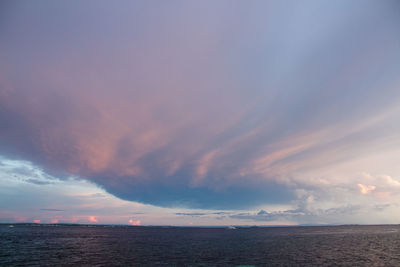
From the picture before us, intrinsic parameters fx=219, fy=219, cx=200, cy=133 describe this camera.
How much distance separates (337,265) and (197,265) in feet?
131

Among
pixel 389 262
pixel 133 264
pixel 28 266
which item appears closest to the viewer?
pixel 28 266

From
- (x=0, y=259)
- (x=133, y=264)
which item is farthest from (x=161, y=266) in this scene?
(x=0, y=259)

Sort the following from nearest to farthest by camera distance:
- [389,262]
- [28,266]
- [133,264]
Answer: [28,266] < [133,264] < [389,262]

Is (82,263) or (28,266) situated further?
(82,263)

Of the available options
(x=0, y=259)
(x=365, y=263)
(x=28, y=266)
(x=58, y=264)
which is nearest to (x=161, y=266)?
(x=58, y=264)

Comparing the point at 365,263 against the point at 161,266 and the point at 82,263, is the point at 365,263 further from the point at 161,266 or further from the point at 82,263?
the point at 82,263

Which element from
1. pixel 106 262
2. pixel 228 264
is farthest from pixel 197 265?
pixel 106 262

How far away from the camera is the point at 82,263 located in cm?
6312

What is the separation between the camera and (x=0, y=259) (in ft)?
213

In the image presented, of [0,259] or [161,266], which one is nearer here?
[161,266]

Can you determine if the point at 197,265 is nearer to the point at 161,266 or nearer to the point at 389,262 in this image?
the point at 161,266

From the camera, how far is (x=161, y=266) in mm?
59281

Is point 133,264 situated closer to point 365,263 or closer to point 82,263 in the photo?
point 82,263

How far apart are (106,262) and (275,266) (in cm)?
4882
